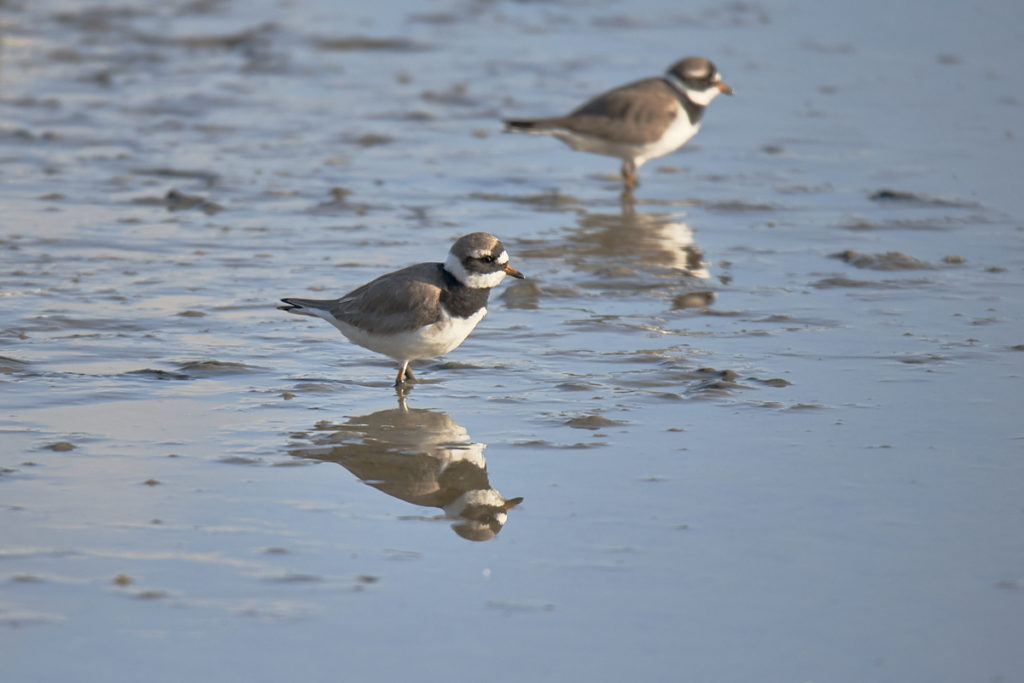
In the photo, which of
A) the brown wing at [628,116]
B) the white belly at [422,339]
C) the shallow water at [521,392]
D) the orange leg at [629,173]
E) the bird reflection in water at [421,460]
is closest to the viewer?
the shallow water at [521,392]

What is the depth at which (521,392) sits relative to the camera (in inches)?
272

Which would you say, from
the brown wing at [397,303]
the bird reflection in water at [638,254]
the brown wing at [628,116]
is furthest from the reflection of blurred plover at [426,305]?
the brown wing at [628,116]

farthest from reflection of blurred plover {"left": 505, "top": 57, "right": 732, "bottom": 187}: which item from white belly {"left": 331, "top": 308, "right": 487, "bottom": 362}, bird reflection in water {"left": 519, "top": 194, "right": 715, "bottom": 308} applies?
white belly {"left": 331, "top": 308, "right": 487, "bottom": 362}

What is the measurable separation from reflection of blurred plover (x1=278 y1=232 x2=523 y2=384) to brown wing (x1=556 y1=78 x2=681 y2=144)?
4973 millimetres

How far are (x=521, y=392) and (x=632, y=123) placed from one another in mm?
5488

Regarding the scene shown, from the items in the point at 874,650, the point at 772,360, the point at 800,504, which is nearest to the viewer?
A: the point at 874,650

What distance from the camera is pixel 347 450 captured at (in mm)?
6086

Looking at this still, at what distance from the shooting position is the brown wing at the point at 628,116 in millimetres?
11789

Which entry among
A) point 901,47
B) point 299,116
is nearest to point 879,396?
point 299,116

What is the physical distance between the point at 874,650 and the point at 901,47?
13601mm

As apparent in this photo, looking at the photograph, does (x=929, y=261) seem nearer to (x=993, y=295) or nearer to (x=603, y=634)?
(x=993, y=295)

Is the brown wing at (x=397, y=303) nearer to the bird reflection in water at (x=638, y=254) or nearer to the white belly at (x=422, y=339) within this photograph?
the white belly at (x=422, y=339)

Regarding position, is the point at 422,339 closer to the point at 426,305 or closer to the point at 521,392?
the point at 426,305

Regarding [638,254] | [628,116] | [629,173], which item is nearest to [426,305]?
[638,254]
